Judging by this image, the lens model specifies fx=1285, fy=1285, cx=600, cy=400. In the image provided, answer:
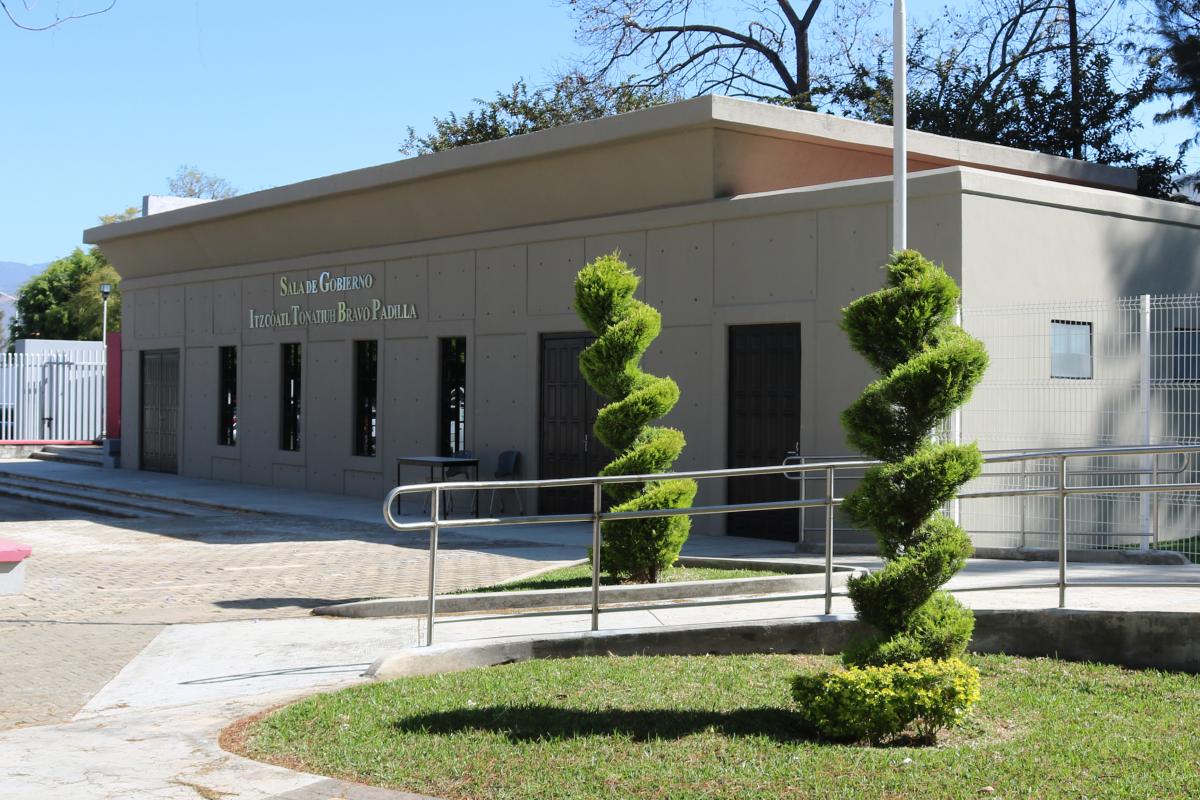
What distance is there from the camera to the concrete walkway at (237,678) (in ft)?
20.0

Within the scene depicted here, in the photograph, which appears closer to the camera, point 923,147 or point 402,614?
point 402,614

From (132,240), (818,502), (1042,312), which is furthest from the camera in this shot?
(132,240)

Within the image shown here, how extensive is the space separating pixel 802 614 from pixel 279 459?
1786 centimetres

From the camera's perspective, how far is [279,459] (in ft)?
84.2

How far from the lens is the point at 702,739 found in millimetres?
6699

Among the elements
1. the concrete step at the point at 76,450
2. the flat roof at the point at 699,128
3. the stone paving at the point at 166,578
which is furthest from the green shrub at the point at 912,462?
the concrete step at the point at 76,450

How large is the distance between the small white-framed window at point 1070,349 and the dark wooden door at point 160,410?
20.6 m

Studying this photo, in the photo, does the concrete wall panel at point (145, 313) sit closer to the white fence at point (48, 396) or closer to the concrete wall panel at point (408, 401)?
the white fence at point (48, 396)

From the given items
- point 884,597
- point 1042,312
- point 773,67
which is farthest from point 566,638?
point 773,67

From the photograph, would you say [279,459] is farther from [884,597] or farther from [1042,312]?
[884,597]

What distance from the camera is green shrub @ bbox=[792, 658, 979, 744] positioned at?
6660mm

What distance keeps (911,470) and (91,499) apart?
2082cm

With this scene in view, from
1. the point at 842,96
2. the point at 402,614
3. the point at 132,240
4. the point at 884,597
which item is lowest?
the point at 402,614

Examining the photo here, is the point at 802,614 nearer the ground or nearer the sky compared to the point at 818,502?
nearer the ground
